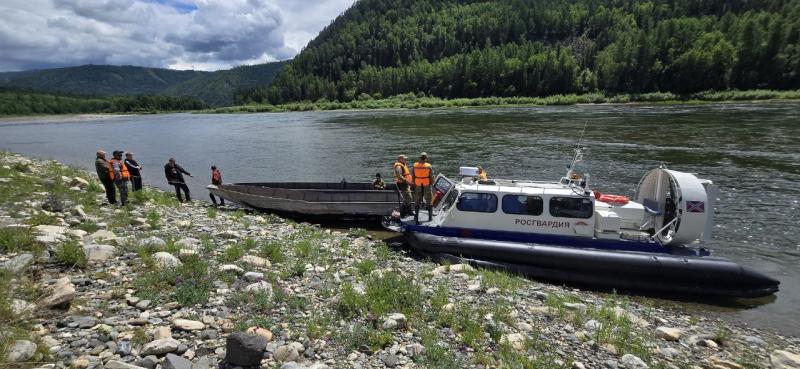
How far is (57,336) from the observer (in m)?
5.93

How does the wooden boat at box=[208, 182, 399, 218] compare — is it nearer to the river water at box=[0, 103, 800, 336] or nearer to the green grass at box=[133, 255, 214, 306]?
the river water at box=[0, 103, 800, 336]

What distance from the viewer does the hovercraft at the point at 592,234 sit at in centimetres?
1079

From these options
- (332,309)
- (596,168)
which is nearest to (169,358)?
(332,309)

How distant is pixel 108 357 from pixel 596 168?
26066mm

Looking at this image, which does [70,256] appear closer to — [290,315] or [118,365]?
[118,365]

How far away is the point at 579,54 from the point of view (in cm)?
13975

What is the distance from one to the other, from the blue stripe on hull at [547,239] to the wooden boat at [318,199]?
348 cm

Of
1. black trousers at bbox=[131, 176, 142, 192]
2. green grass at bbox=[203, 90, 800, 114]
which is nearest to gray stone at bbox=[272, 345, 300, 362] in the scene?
black trousers at bbox=[131, 176, 142, 192]

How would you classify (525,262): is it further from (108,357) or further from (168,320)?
(108,357)

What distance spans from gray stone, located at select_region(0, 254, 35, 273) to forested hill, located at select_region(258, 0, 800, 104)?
9994 cm

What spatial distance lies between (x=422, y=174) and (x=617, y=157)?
20.4 m

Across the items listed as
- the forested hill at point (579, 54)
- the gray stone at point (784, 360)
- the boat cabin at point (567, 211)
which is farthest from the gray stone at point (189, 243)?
the forested hill at point (579, 54)

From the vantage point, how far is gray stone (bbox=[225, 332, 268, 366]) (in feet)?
18.7

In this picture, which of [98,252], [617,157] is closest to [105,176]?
[98,252]
